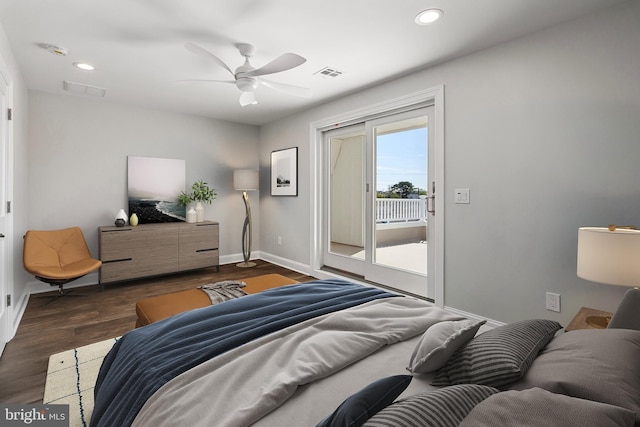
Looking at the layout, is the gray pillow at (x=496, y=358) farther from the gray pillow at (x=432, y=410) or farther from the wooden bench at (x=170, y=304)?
the wooden bench at (x=170, y=304)

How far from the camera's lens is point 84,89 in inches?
149

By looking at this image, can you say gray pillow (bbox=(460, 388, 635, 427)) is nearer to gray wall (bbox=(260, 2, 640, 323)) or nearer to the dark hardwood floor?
gray wall (bbox=(260, 2, 640, 323))

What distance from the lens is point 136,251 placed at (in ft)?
13.6

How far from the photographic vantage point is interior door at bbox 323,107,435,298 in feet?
11.2

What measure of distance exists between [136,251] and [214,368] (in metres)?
3.58

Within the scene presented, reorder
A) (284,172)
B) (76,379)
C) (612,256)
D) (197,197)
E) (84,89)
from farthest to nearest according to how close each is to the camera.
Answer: (284,172), (197,197), (84,89), (76,379), (612,256)

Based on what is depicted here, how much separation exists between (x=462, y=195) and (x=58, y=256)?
437 cm

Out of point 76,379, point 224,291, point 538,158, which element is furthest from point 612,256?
point 76,379

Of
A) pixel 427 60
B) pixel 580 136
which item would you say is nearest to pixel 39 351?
pixel 427 60

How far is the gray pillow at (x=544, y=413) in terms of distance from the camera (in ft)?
2.07

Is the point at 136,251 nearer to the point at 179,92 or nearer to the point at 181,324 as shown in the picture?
the point at 179,92

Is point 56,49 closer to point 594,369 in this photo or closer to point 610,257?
point 594,369

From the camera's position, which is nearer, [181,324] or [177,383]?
[177,383]

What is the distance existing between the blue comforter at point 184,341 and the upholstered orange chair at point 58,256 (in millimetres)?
2526
